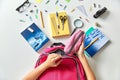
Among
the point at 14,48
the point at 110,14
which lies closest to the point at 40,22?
the point at 14,48

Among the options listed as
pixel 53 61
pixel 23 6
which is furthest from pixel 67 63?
pixel 23 6

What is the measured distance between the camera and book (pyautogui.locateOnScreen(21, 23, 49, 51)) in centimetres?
102

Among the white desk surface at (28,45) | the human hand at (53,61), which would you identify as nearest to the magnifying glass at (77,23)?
the white desk surface at (28,45)

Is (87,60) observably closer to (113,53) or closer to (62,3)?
(113,53)

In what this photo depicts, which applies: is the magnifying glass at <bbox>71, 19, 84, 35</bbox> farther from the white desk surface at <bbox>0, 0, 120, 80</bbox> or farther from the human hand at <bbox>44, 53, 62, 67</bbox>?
the human hand at <bbox>44, 53, 62, 67</bbox>

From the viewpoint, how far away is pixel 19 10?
3.46ft

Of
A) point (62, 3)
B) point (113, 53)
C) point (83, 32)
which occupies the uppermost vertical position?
point (62, 3)

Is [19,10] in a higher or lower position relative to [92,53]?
higher

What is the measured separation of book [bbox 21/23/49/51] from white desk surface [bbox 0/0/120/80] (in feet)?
0.05

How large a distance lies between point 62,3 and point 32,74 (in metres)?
0.29

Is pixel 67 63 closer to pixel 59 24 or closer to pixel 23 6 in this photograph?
pixel 59 24

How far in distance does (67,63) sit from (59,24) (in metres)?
0.15

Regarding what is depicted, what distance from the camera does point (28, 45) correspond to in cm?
103

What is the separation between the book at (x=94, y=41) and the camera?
3.34 ft
